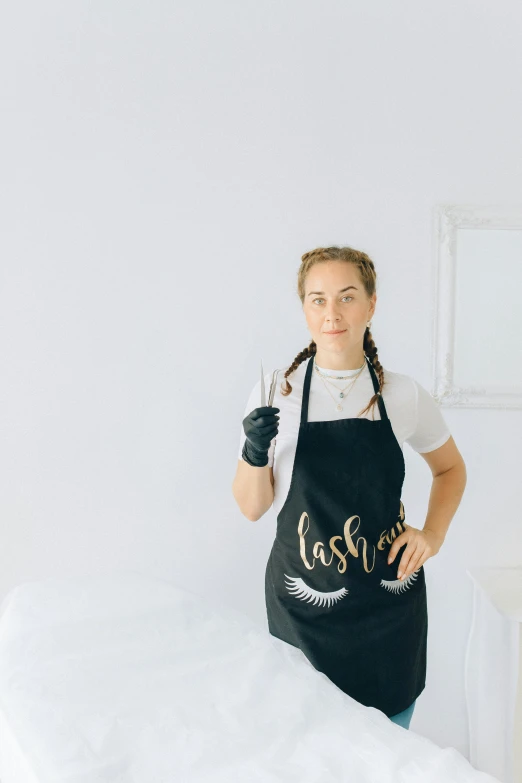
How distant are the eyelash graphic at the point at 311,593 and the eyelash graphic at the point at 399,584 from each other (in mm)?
104

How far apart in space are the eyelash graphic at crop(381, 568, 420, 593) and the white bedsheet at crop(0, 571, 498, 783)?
0.99ft

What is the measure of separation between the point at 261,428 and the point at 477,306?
2.90ft

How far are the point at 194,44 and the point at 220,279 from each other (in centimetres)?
64

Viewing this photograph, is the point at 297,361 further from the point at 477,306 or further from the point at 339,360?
the point at 477,306

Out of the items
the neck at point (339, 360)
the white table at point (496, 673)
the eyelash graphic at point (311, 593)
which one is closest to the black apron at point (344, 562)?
the eyelash graphic at point (311, 593)

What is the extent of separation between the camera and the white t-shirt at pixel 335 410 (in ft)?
4.73

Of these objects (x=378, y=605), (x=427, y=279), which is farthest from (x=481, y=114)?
(x=378, y=605)

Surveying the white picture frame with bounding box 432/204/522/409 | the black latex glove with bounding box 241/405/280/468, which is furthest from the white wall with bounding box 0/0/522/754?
the black latex glove with bounding box 241/405/280/468

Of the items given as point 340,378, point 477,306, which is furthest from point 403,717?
point 477,306

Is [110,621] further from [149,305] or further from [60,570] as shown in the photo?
[149,305]

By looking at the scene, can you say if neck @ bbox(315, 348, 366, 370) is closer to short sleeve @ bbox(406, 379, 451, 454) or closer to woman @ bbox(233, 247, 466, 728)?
woman @ bbox(233, 247, 466, 728)

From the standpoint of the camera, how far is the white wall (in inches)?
69.7

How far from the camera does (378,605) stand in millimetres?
1431

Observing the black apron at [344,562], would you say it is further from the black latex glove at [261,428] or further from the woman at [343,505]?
the black latex glove at [261,428]
